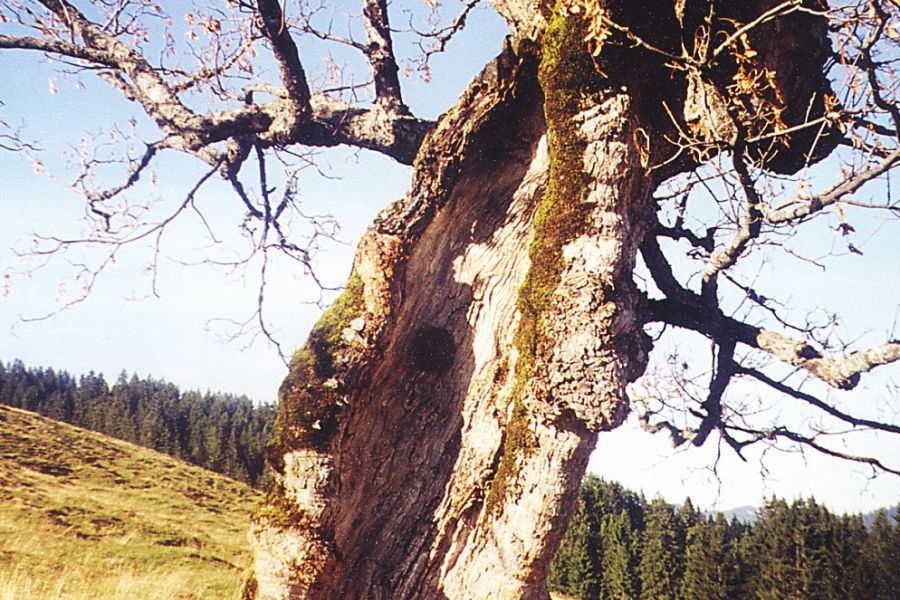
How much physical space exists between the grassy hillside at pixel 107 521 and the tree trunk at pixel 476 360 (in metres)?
0.77

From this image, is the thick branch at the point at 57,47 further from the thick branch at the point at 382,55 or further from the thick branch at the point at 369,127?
the thick branch at the point at 382,55

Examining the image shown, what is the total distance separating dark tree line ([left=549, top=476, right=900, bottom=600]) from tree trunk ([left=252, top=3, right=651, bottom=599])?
74.0 ft

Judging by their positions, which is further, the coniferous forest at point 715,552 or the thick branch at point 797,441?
the coniferous forest at point 715,552

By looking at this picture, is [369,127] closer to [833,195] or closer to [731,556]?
[833,195]

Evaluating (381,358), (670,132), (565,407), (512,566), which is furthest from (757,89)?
(512,566)

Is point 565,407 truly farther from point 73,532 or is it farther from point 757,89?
point 73,532

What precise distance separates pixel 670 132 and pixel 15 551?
13.6 metres

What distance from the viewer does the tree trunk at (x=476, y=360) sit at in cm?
298

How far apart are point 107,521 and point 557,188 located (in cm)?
1971

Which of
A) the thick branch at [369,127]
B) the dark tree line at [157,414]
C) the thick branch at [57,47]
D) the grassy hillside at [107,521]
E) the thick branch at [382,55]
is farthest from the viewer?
the dark tree line at [157,414]

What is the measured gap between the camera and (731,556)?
893 inches

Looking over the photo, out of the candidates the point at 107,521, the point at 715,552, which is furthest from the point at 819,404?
the point at 715,552

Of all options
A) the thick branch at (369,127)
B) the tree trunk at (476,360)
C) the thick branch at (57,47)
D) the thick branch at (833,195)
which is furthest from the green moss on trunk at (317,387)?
the thick branch at (57,47)

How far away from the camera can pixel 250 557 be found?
3.17 metres
